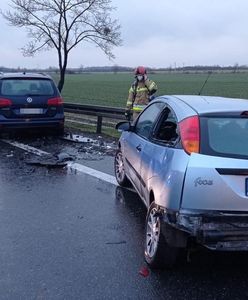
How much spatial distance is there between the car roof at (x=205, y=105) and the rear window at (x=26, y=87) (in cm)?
771

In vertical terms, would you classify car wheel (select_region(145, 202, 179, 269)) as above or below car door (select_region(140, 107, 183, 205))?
below

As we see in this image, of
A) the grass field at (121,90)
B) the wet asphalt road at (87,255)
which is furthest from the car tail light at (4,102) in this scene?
the grass field at (121,90)

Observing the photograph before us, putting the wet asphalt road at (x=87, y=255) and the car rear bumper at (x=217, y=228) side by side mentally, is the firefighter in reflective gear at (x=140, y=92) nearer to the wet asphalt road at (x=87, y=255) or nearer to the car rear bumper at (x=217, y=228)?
the wet asphalt road at (x=87, y=255)

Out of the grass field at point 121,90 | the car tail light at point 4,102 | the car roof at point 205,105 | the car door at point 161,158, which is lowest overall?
the grass field at point 121,90

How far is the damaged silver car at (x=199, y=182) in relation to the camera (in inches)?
155

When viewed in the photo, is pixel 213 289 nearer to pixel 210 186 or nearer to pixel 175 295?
pixel 175 295

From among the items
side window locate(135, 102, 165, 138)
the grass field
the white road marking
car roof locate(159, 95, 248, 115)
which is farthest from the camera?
the grass field

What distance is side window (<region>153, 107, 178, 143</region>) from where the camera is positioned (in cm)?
466

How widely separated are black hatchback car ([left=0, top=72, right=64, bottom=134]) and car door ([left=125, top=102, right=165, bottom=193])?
604 centimetres

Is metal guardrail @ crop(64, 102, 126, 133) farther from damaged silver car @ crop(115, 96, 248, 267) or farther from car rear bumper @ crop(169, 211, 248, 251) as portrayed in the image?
car rear bumper @ crop(169, 211, 248, 251)

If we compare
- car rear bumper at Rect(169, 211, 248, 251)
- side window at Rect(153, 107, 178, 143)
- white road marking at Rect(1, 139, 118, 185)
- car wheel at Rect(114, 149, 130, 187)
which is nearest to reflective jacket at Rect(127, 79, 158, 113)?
white road marking at Rect(1, 139, 118, 185)

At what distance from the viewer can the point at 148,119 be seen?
19.3 ft

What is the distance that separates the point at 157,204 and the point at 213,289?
2.84 feet

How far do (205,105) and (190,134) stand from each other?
1.81 feet
